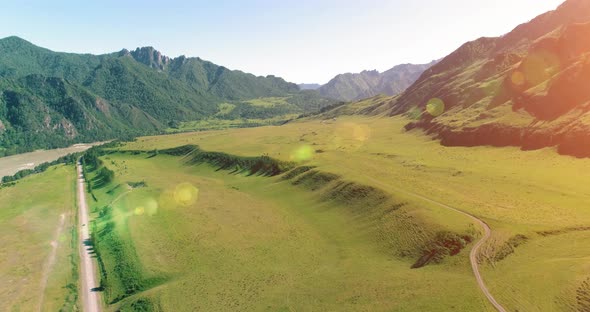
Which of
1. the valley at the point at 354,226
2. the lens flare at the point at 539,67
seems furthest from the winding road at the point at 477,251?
the lens flare at the point at 539,67

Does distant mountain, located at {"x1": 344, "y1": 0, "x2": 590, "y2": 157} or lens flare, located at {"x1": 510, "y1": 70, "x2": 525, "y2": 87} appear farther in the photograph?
lens flare, located at {"x1": 510, "y1": 70, "x2": 525, "y2": 87}

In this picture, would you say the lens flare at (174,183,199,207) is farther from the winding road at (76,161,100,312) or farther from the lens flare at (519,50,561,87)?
the lens flare at (519,50,561,87)

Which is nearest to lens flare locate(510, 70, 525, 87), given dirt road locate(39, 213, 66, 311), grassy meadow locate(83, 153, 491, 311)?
grassy meadow locate(83, 153, 491, 311)

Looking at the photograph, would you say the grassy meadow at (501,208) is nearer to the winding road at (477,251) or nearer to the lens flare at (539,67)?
the winding road at (477,251)

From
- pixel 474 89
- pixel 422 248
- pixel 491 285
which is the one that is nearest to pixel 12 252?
pixel 422 248

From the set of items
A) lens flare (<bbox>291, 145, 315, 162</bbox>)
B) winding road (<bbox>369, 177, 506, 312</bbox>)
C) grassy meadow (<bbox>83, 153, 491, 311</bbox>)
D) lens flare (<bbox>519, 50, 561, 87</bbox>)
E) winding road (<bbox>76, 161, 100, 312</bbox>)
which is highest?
lens flare (<bbox>519, 50, 561, 87</bbox>)

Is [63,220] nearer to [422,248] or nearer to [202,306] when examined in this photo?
[202,306]
